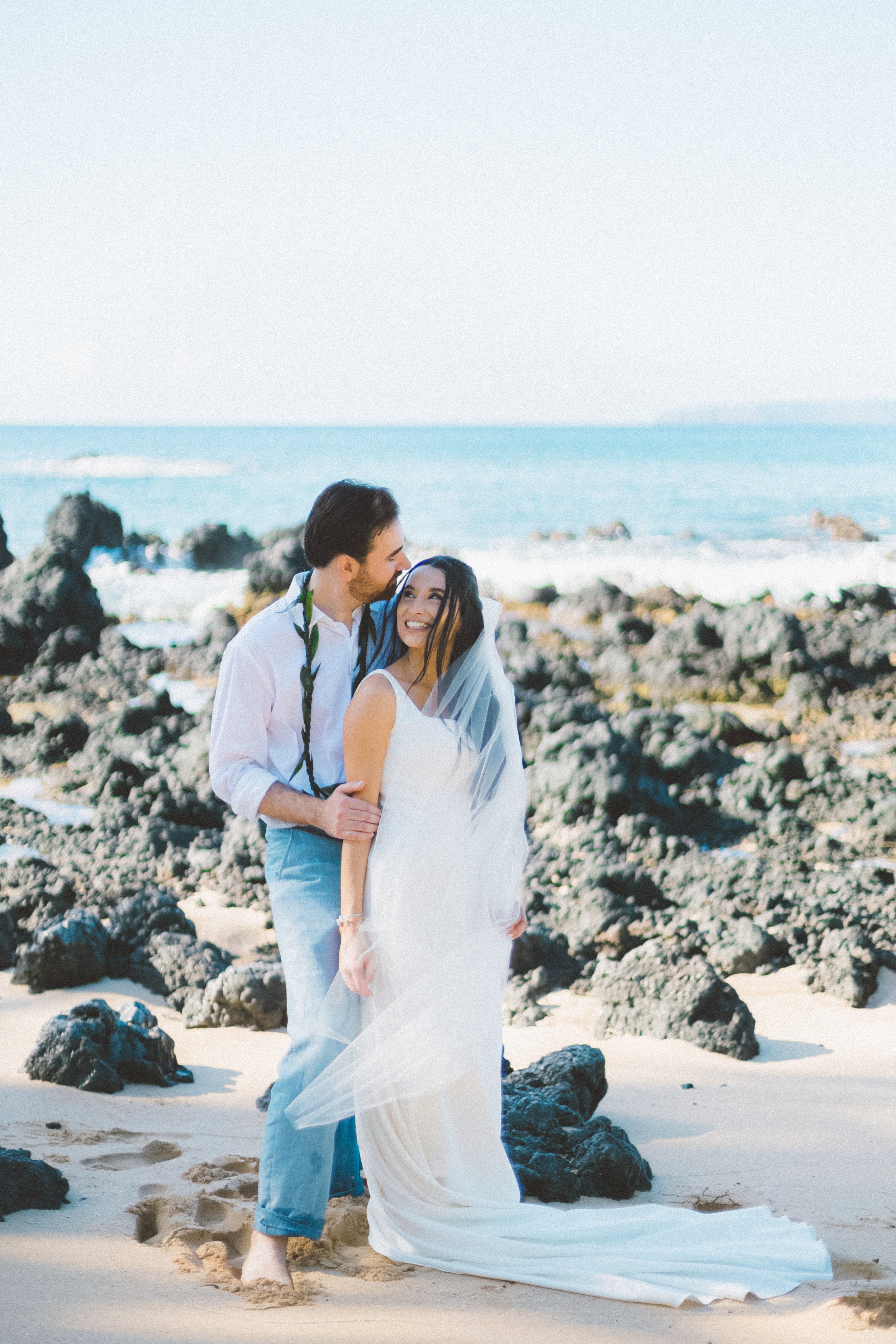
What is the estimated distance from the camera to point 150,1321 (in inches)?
114

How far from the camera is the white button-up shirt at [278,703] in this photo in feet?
11.1

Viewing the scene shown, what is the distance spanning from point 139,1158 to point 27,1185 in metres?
0.57

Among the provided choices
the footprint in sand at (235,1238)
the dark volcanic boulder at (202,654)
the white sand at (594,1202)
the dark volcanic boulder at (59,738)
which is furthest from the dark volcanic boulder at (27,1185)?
the dark volcanic boulder at (202,654)

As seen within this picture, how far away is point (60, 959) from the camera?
19.2 ft

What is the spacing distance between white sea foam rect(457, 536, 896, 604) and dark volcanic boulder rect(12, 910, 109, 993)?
15708 mm

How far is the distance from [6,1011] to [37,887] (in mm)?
1539

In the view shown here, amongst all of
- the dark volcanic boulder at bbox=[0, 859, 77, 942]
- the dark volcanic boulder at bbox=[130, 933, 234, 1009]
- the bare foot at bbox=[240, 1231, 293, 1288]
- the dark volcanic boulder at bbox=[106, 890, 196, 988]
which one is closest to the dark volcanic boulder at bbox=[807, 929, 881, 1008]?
the dark volcanic boulder at bbox=[130, 933, 234, 1009]

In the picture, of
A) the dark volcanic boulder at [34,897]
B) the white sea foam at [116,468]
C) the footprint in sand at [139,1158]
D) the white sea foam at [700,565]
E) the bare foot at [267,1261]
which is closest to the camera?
the bare foot at [267,1261]

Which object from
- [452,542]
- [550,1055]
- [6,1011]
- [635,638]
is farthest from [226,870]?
[452,542]

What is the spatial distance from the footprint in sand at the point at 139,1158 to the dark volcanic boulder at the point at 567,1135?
111cm

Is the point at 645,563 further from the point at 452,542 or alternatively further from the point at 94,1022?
the point at 94,1022

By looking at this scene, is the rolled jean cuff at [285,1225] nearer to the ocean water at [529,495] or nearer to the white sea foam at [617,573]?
the white sea foam at [617,573]

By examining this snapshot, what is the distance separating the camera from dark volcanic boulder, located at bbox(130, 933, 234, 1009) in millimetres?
5914

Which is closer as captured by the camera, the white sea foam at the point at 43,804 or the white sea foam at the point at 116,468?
the white sea foam at the point at 43,804
